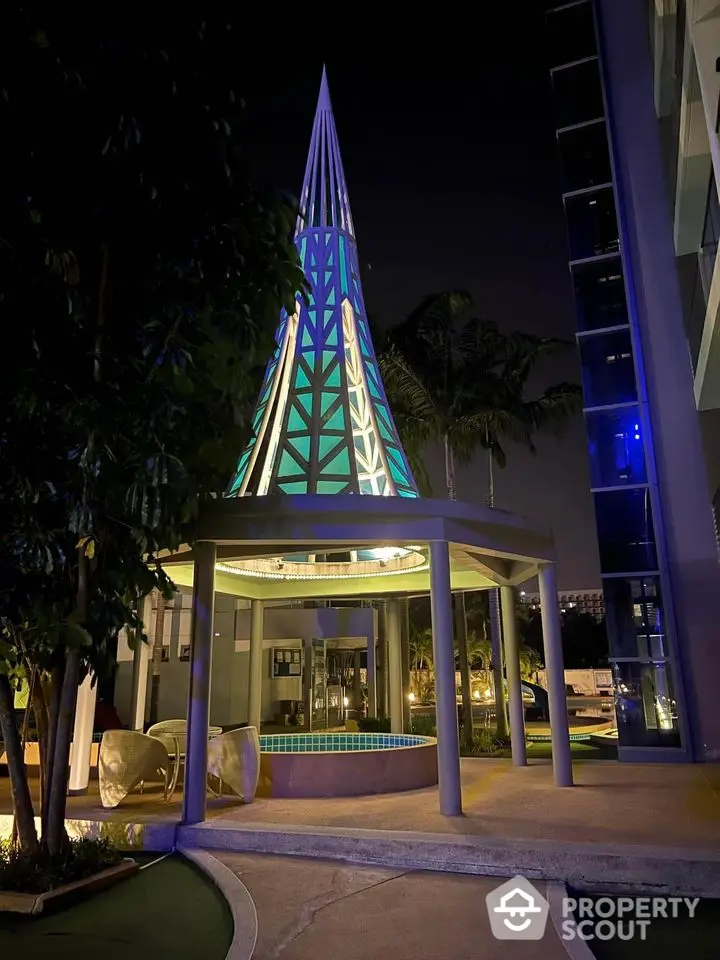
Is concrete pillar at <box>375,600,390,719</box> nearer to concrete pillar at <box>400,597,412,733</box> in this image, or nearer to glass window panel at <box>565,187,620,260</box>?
concrete pillar at <box>400,597,412,733</box>


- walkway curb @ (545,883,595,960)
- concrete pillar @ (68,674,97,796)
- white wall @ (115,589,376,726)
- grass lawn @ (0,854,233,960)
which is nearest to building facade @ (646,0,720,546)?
walkway curb @ (545,883,595,960)

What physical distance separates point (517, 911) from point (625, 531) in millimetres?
11734

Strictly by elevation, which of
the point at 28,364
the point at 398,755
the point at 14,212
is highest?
the point at 14,212

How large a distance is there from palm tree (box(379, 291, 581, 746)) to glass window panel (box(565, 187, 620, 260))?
8.41ft

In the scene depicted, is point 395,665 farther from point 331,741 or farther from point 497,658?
point 497,658

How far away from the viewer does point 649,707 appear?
14.8 m

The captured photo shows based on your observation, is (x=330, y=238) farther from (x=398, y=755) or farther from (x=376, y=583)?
(x=398, y=755)

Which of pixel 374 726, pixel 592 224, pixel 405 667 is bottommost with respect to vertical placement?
pixel 374 726

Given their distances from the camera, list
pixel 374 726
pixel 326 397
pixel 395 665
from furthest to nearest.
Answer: pixel 374 726 < pixel 395 665 < pixel 326 397

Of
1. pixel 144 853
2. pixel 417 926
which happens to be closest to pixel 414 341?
pixel 144 853

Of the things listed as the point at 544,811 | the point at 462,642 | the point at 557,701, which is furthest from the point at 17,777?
the point at 462,642

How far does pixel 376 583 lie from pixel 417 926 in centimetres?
920

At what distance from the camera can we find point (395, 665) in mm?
15039

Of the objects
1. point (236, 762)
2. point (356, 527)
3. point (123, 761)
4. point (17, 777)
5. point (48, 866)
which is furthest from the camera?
point (236, 762)
